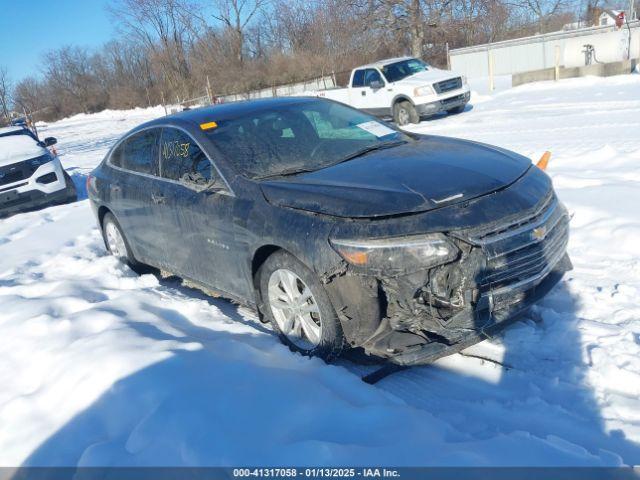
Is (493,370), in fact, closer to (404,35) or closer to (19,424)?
(19,424)

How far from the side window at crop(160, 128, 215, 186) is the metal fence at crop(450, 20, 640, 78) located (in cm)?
1765

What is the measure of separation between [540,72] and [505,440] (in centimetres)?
1925

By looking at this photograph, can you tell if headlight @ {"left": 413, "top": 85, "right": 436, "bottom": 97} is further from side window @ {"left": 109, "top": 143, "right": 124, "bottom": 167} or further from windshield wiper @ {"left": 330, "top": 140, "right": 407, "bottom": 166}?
windshield wiper @ {"left": 330, "top": 140, "right": 407, "bottom": 166}

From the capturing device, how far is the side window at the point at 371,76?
613 inches

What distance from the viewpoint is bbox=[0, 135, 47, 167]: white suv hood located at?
396 inches

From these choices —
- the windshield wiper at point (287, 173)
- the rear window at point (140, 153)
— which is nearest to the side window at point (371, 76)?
the rear window at point (140, 153)

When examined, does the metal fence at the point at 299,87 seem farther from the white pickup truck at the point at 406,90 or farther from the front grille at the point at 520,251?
the front grille at the point at 520,251

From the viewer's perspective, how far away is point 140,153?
5066mm

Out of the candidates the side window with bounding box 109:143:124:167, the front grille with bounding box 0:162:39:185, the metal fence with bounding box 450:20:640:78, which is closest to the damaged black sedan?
the side window with bounding box 109:143:124:167

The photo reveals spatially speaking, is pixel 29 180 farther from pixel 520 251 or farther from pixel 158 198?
pixel 520 251

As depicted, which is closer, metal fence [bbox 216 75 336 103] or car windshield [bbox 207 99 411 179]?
car windshield [bbox 207 99 411 179]

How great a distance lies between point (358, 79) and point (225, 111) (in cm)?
1232

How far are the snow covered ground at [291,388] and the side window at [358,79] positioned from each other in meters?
11.9

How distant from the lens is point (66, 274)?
5797 mm
